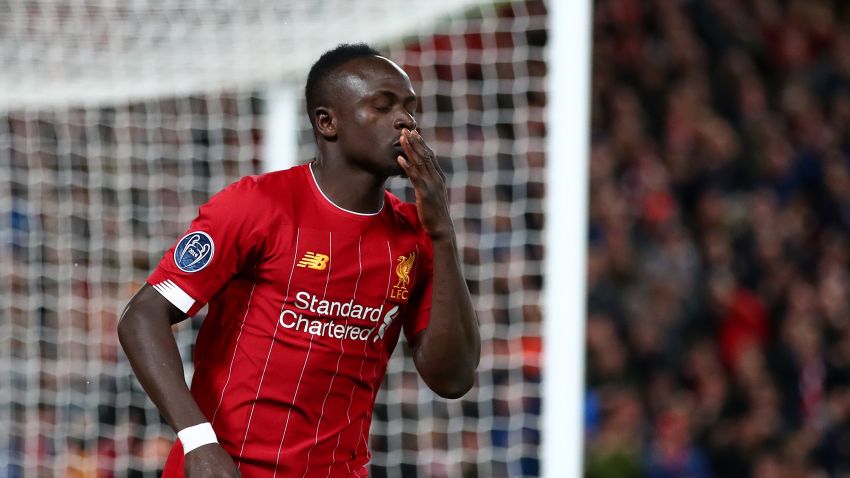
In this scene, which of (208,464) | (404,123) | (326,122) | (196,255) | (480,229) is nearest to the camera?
(208,464)

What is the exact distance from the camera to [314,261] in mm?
2498

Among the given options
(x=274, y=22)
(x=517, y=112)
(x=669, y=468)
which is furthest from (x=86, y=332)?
(x=669, y=468)

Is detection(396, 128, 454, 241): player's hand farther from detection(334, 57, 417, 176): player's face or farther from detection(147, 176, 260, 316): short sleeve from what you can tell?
detection(147, 176, 260, 316): short sleeve

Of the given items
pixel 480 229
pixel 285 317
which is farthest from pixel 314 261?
pixel 480 229

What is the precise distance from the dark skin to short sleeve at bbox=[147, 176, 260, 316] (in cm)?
4

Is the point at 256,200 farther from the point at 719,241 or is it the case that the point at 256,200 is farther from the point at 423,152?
the point at 719,241

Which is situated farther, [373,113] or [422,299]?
[422,299]

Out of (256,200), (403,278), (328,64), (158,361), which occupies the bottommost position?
(158,361)

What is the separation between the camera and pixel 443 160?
6555mm

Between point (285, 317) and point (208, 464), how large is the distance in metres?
0.38

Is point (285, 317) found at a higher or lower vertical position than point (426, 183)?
lower

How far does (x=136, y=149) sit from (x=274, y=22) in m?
1.53

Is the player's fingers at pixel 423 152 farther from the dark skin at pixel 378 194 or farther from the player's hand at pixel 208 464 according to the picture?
the player's hand at pixel 208 464

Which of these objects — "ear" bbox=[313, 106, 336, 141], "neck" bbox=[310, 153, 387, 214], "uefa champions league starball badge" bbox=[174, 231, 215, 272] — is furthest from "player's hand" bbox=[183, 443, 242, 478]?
"ear" bbox=[313, 106, 336, 141]
